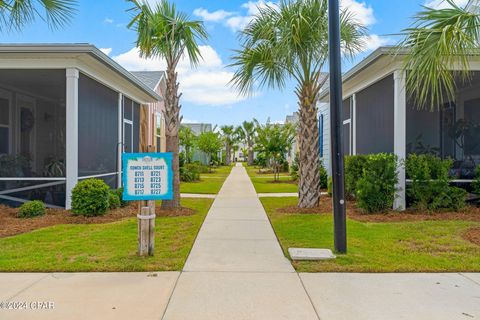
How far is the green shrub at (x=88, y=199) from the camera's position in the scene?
8656 millimetres

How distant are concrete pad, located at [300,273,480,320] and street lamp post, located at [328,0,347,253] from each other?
0.94 metres

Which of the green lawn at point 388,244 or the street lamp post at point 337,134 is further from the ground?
the street lamp post at point 337,134

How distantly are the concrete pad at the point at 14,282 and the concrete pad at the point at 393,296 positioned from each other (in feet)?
10.9

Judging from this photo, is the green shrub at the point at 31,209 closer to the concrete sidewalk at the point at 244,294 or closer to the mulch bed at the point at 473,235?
the concrete sidewalk at the point at 244,294

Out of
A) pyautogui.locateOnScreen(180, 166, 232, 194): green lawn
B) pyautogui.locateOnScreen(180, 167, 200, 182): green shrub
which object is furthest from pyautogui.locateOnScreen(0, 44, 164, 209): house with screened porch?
pyautogui.locateOnScreen(180, 167, 200, 182): green shrub

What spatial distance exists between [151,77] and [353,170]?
1614cm

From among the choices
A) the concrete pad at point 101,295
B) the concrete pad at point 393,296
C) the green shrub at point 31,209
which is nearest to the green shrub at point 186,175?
the green shrub at point 31,209

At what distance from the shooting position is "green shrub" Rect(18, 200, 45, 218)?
862 centimetres

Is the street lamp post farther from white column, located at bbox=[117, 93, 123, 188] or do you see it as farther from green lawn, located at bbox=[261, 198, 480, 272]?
white column, located at bbox=[117, 93, 123, 188]

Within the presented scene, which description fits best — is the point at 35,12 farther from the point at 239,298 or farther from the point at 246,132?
the point at 246,132

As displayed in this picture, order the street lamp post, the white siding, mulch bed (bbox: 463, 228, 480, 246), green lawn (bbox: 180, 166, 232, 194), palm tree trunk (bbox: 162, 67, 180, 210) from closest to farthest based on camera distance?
the street lamp post → mulch bed (bbox: 463, 228, 480, 246) → palm tree trunk (bbox: 162, 67, 180, 210) → green lawn (bbox: 180, 166, 232, 194) → the white siding

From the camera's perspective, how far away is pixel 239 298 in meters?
4.02

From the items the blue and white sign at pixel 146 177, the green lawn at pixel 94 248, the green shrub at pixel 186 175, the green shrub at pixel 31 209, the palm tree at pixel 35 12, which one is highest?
the palm tree at pixel 35 12

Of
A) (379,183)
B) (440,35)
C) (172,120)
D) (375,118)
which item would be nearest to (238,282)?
(440,35)
